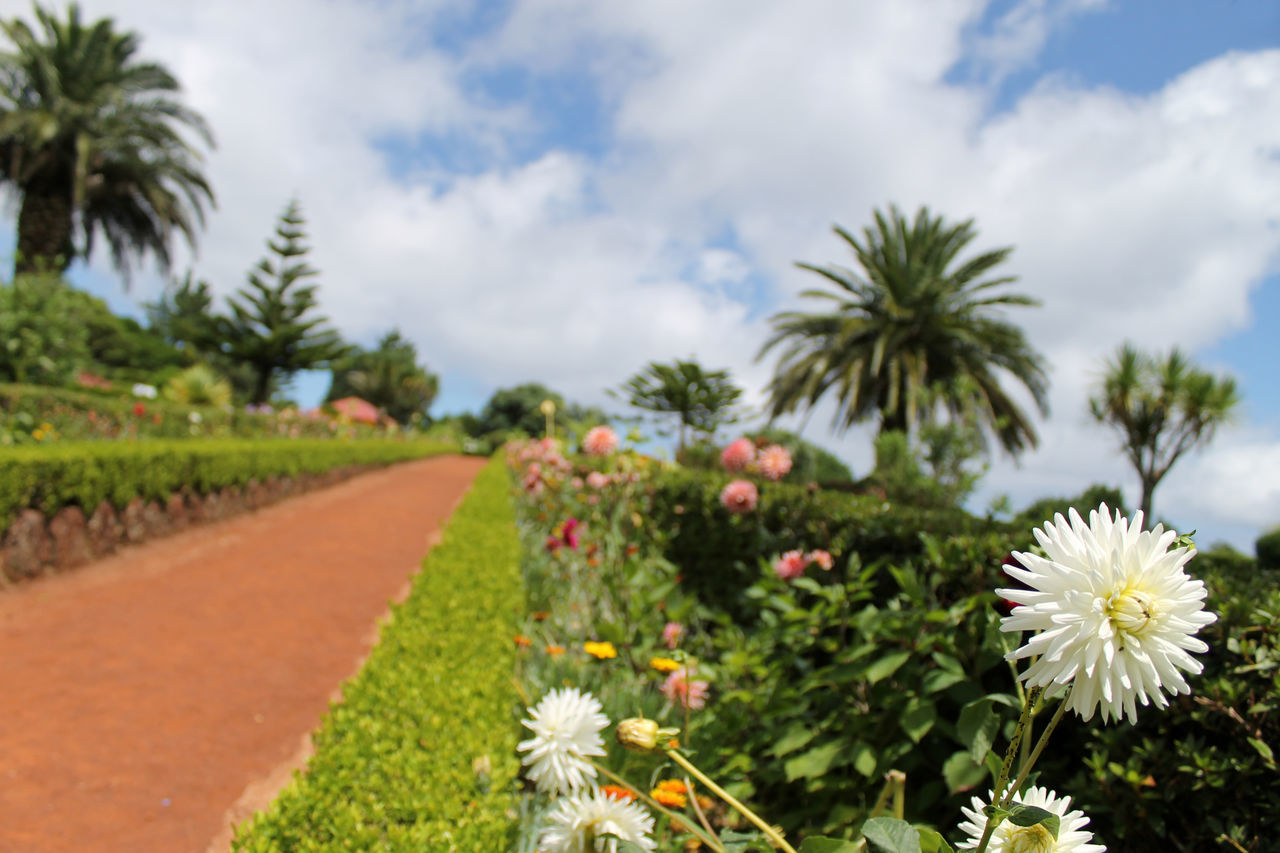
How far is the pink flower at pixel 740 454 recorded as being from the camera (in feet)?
11.6

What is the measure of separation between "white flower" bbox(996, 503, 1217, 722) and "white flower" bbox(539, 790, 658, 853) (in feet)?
1.77

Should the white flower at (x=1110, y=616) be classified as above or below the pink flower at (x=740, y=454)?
below

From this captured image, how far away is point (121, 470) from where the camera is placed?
18.1ft

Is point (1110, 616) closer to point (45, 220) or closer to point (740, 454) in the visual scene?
point (740, 454)

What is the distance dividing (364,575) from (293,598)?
3.02ft

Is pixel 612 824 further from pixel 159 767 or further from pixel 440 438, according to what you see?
pixel 440 438

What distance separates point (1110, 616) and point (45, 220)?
20390mm

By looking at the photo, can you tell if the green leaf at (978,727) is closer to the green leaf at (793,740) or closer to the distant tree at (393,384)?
the green leaf at (793,740)

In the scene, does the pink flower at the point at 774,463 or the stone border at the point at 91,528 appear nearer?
the pink flower at the point at 774,463

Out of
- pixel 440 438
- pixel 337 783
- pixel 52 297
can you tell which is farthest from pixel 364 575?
pixel 440 438

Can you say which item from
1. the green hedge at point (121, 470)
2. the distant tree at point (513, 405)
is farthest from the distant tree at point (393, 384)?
the green hedge at point (121, 470)

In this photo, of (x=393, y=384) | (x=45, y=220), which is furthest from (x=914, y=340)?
(x=393, y=384)

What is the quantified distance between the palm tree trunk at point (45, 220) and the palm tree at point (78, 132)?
2cm

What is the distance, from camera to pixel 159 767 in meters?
2.56
